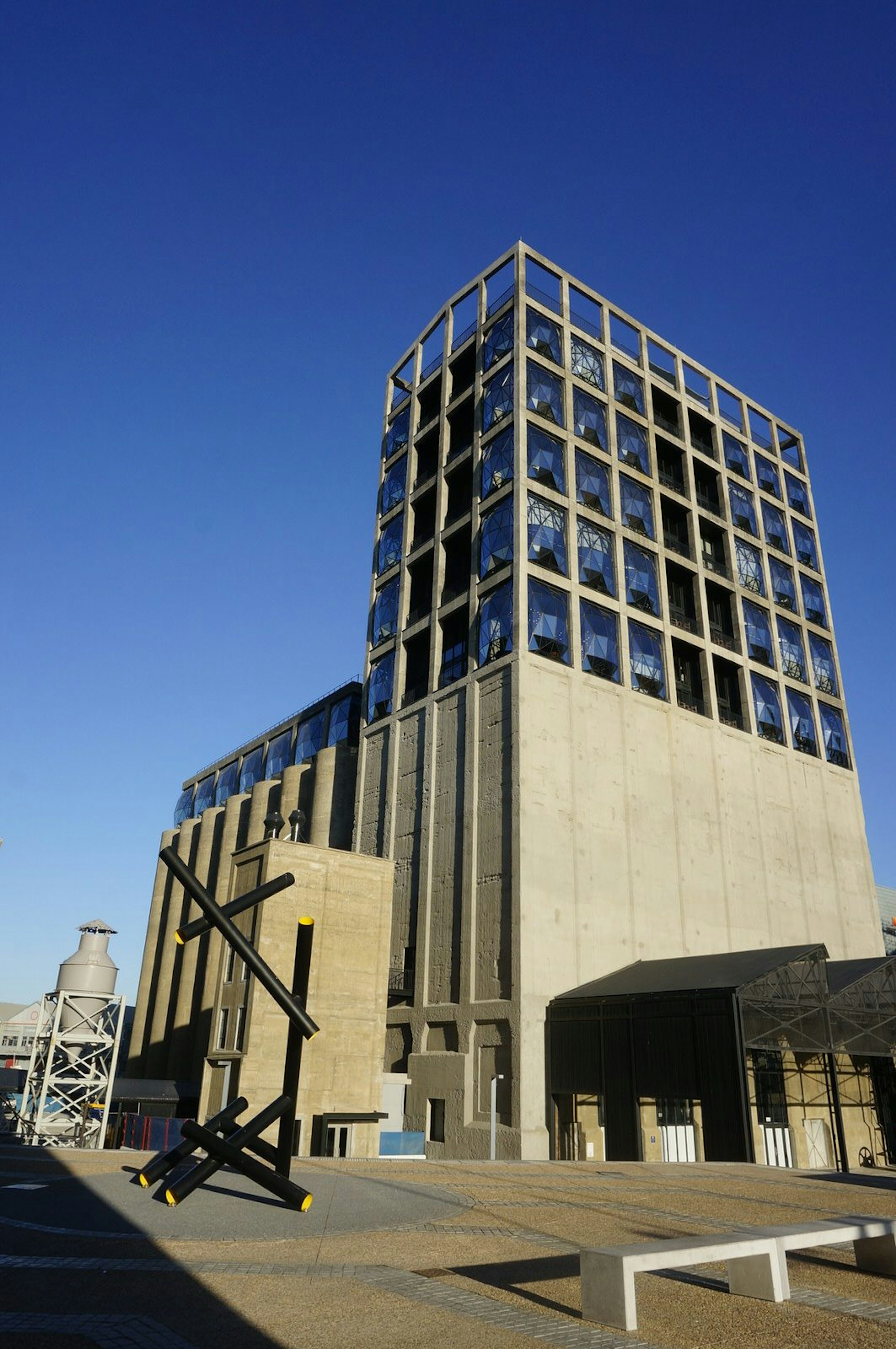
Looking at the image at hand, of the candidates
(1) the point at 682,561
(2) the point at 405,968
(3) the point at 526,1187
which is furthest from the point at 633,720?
(3) the point at 526,1187

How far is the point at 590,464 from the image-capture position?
52031mm

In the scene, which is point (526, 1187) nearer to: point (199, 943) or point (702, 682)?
point (702, 682)

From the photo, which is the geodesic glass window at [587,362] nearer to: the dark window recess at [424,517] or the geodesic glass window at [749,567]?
the dark window recess at [424,517]

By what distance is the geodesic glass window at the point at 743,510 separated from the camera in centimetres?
6091

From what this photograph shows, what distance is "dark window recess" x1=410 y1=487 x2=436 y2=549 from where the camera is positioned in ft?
184

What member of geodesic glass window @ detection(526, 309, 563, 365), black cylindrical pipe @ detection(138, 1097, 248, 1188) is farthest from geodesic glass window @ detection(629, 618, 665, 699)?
black cylindrical pipe @ detection(138, 1097, 248, 1188)

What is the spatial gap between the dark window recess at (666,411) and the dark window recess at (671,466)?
106cm

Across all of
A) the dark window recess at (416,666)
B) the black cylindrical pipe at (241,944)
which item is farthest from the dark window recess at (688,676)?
the black cylindrical pipe at (241,944)

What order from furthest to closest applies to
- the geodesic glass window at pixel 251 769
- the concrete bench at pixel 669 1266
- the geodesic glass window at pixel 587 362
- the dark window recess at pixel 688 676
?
the geodesic glass window at pixel 251 769, the geodesic glass window at pixel 587 362, the dark window recess at pixel 688 676, the concrete bench at pixel 669 1266

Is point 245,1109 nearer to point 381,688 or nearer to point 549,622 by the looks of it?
point 549,622

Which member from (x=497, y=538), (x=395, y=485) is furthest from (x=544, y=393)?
(x=395, y=485)

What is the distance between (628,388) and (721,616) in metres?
15.7

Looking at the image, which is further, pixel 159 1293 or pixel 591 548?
pixel 591 548

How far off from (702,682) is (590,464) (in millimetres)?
14349
